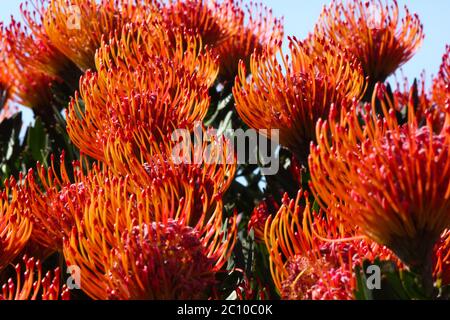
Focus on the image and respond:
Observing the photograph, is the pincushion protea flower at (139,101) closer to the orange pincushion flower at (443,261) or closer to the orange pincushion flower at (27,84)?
the orange pincushion flower at (443,261)

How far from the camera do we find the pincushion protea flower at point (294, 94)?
2465 mm

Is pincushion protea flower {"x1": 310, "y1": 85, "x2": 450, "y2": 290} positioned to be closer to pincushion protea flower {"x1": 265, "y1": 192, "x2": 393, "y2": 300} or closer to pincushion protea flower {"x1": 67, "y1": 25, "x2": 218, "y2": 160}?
pincushion protea flower {"x1": 265, "y1": 192, "x2": 393, "y2": 300}

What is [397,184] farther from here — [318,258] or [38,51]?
[38,51]

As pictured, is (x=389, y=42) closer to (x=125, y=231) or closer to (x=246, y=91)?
(x=246, y=91)

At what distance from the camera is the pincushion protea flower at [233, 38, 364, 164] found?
2.46m

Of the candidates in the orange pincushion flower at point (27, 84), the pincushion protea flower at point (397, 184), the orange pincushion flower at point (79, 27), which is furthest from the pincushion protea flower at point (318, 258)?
the orange pincushion flower at point (27, 84)

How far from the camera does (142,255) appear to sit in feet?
5.52

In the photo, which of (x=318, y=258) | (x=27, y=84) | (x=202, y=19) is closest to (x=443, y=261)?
(x=318, y=258)

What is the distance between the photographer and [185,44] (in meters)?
3.34

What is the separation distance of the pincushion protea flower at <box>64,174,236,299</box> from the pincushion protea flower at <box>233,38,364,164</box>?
71 cm

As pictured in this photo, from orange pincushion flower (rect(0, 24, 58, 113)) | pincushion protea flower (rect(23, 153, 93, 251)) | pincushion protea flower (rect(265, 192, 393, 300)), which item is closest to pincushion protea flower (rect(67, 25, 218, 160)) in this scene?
pincushion protea flower (rect(23, 153, 93, 251))

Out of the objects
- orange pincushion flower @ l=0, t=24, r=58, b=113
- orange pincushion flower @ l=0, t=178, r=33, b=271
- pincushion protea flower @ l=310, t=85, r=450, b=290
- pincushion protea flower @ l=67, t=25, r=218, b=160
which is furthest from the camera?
orange pincushion flower @ l=0, t=24, r=58, b=113

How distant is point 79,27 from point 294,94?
1.28 metres
